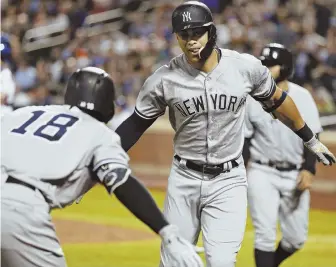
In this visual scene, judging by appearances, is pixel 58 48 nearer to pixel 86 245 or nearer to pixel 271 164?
pixel 86 245

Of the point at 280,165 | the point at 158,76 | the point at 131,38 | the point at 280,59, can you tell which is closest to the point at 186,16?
the point at 158,76

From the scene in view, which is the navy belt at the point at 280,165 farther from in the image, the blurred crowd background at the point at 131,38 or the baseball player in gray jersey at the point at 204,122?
the blurred crowd background at the point at 131,38

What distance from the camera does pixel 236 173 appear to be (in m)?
6.01

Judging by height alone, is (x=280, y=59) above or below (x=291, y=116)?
below

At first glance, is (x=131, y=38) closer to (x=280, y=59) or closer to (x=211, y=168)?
(x=280, y=59)

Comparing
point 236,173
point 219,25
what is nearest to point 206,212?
point 236,173

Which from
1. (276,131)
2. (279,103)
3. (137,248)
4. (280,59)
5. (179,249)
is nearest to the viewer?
(179,249)

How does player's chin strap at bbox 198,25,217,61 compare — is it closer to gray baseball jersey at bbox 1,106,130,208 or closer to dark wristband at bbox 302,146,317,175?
gray baseball jersey at bbox 1,106,130,208

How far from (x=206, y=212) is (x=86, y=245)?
4.83 meters

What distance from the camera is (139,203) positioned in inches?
167

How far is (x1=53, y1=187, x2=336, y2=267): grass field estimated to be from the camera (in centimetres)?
942

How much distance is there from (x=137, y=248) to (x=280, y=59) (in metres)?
3.63

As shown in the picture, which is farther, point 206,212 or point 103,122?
point 206,212

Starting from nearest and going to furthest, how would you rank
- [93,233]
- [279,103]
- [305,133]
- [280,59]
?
[279,103] → [305,133] → [280,59] → [93,233]
